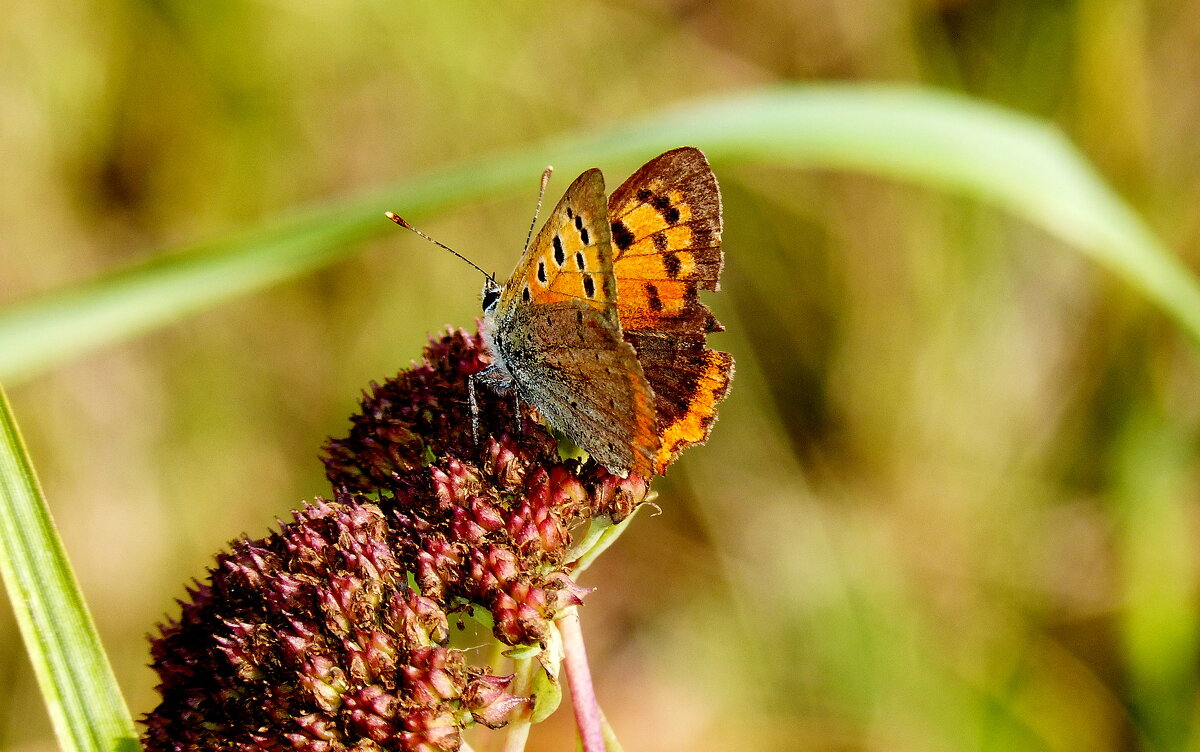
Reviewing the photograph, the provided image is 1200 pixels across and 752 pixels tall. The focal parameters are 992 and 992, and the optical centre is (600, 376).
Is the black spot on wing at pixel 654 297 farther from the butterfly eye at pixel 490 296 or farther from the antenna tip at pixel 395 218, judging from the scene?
the antenna tip at pixel 395 218

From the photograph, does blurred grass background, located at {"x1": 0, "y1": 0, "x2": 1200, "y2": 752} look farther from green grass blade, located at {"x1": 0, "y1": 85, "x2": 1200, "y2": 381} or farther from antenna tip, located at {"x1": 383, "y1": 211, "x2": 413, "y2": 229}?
antenna tip, located at {"x1": 383, "y1": 211, "x2": 413, "y2": 229}

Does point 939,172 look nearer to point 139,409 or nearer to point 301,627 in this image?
point 301,627

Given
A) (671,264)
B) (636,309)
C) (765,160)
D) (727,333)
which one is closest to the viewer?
(671,264)

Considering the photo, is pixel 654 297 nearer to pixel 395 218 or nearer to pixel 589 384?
pixel 589 384

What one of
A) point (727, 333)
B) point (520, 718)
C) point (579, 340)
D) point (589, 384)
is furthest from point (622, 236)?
point (727, 333)

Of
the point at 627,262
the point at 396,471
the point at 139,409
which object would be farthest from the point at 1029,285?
the point at 139,409

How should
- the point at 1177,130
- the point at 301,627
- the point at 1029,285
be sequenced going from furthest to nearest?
the point at 1029,285 < the point at 1177,130 < the point at 301,627

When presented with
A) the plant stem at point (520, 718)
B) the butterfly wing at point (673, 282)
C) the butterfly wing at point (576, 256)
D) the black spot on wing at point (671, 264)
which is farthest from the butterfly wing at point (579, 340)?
the plant stem at point (520, 718)
